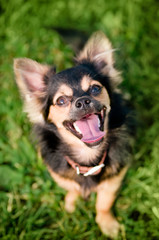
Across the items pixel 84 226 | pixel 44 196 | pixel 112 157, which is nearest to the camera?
pixel 112 157

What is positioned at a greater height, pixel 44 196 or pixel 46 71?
pixel 46 71

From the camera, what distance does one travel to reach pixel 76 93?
2.15 m

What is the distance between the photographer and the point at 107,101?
2.23m

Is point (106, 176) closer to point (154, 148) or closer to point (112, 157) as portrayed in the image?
point (112, 157)

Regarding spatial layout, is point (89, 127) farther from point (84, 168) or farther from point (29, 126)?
point (29, 126)

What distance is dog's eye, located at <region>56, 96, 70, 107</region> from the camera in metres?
2.20

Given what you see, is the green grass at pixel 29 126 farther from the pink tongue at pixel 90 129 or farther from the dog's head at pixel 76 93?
the pink tongue at pixel 90 129

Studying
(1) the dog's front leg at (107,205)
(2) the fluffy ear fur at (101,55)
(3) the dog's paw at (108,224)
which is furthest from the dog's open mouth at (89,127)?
(3) the dog's paw at (108,224)

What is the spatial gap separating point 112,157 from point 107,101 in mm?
611

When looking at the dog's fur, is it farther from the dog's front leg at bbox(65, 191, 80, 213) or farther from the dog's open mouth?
the dog's front leg at bbox(65, 191, 80, 213)

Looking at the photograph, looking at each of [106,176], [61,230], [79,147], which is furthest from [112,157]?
[61,230]

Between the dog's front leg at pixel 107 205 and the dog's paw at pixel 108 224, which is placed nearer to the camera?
the dog's front leg at pixel 107 205

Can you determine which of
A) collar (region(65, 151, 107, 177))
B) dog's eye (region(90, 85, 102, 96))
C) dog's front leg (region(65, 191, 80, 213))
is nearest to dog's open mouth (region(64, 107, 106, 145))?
dog's eye (region(90, 85, 102, 96))

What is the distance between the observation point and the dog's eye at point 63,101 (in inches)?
86.7
